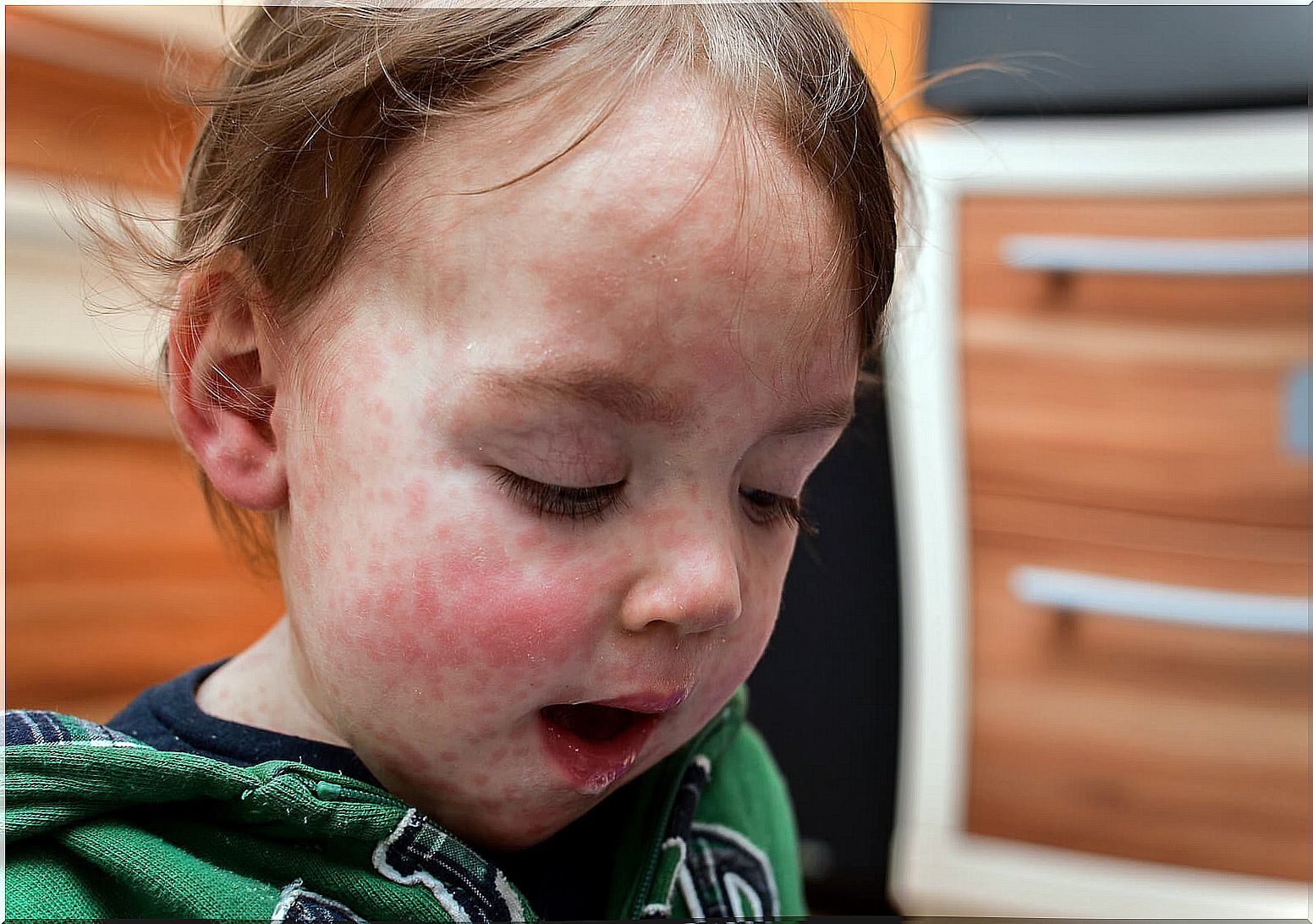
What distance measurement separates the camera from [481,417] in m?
0.33

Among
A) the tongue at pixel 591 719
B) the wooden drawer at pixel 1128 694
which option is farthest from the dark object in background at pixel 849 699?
the tongue at pixel 591 719

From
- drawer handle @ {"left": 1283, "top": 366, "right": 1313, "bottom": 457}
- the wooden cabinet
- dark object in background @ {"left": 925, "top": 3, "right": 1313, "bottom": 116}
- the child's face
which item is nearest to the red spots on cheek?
the child's face

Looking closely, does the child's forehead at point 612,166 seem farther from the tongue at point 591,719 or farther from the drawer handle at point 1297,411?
the drawer handle at point 1297,411

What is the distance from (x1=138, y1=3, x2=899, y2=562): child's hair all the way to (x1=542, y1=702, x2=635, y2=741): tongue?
0.13 meters

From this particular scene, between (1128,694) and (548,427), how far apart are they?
0.68m

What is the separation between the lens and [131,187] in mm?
442

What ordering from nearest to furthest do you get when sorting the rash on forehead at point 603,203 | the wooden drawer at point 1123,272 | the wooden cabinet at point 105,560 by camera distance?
the rash on forehead at point 603,203, the wooden cabinet at point 105,560, the wooden drawer at point 1123,272

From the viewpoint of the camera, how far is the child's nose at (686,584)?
0.34m

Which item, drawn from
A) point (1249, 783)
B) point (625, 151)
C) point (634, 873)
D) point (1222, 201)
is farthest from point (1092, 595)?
point (625, 151)

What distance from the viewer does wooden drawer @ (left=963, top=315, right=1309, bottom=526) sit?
0.84 m

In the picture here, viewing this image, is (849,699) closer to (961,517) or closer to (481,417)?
(961,517)

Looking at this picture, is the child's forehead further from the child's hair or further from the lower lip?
the lower lip

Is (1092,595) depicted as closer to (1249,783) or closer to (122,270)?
(1249,783)

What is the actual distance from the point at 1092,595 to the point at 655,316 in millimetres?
643
